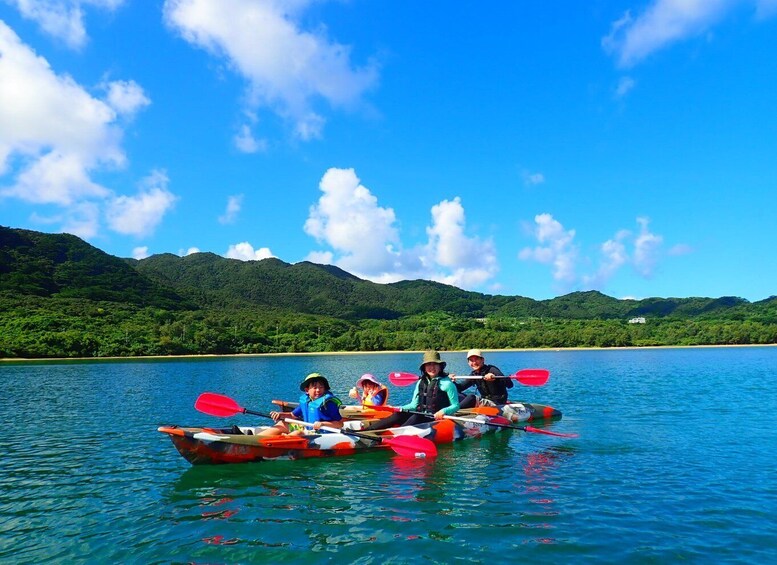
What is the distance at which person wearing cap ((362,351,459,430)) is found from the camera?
14.9 metres

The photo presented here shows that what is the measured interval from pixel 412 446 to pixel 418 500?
133 inches

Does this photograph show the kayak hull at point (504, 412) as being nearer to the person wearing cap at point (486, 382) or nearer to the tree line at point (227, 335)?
the person wearing cap at point (486, 382)

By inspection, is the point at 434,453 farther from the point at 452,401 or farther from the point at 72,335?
the point at 72,335

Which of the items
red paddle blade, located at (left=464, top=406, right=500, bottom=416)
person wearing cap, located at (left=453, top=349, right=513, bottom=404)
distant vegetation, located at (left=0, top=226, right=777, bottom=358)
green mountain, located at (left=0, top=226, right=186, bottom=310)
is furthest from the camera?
green mountain, located at (left=0, top=226, right=186, bottom=310)

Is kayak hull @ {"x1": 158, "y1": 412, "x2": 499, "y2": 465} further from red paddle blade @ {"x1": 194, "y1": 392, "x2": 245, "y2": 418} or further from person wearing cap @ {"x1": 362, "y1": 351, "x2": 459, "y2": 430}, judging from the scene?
red paddle blade @ {"x1": 194, "y1": 392, "x2": 245, "y2": 418}

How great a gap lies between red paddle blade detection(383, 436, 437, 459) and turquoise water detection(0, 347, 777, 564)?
304 millimetres

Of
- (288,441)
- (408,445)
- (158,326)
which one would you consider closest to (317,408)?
(288,441)

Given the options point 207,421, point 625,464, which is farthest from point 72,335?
point 625,464

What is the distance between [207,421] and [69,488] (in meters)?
9.93

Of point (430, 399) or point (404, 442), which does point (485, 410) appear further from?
point (404, 442)

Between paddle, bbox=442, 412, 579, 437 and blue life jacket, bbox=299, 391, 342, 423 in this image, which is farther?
paddle, bbox=442, 412, 579, 437

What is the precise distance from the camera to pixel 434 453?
43.7 feet

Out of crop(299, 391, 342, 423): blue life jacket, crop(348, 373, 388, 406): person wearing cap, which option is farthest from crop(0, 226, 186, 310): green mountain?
crop(299, 391, 342, 423): blue life jacket

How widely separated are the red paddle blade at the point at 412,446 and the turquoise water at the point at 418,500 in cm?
30
